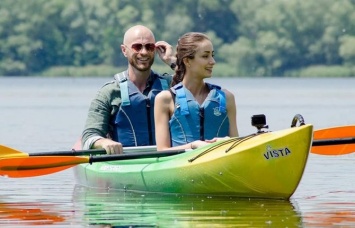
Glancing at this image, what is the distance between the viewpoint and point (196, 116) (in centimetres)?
1250

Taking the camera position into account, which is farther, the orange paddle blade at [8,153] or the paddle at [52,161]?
the orange paddle blade at [8,153]

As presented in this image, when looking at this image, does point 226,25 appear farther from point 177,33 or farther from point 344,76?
point 344,76

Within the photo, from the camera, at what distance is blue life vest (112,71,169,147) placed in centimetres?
1361

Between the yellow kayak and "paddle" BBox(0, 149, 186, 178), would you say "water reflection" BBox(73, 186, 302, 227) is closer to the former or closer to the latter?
the yellow kayak

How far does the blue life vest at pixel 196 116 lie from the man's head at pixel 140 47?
3.51 feet

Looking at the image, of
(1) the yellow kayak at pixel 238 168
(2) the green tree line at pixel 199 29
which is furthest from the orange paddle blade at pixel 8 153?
(2) the green tree line at pixel 199 29

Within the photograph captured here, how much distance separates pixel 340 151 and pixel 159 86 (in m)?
2.05

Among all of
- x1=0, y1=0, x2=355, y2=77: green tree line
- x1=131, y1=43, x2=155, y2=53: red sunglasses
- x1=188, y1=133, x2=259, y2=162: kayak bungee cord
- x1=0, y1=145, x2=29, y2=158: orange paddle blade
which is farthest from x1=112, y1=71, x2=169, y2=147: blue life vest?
x1=0, y1=0, x2=355, y2=77: green tree line

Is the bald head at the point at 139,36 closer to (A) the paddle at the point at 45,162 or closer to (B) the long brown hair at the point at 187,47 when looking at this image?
(B) the long brown hair at the point at 187,47

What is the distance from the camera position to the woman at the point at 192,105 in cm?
1236

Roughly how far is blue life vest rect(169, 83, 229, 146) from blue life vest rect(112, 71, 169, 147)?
1.10 meters

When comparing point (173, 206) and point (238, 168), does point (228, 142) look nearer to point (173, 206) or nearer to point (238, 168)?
point (238, 168)

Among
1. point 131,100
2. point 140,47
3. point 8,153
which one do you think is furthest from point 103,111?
point 8,153

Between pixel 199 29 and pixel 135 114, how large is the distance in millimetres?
76235
